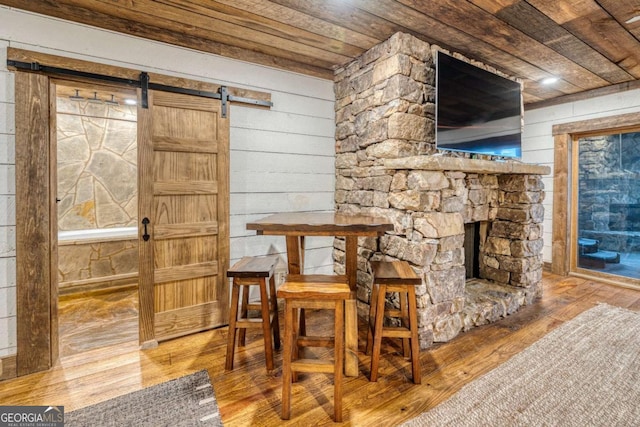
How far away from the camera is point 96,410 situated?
1.65m

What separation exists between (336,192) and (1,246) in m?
2.55

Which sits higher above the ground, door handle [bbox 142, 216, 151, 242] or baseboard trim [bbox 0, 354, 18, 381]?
door handle [bbox 142, 216, 151, 242]

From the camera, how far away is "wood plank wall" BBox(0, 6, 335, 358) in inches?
75.7

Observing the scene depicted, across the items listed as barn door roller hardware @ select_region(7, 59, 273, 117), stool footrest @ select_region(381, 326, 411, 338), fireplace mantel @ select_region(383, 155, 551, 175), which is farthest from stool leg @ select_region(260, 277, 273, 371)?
barn door roller hardware @ select_region(7, 59, 273, 117)

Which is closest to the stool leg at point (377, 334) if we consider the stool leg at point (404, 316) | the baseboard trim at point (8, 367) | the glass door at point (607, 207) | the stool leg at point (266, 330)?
the stool leg at point (404, 316)

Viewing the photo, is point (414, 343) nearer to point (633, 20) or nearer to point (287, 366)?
point (287, 366)

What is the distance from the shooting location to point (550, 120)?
4.14 metres

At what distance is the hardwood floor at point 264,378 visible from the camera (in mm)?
1653

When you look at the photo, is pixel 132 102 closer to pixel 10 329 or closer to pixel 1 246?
pixel 1 246

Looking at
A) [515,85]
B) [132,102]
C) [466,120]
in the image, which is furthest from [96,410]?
[515,85]

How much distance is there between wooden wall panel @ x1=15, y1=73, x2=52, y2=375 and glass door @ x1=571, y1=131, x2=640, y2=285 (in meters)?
5.57

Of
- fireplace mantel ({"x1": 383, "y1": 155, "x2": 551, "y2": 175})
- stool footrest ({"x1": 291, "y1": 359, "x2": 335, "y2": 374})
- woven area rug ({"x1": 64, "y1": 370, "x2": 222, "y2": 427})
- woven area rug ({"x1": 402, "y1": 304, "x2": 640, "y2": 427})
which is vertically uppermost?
fireplace mantel ({"x1": 383, "y1": 155, "x2": 551, "y2": 175})

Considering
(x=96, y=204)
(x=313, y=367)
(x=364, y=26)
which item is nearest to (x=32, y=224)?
(x=313, y=367)

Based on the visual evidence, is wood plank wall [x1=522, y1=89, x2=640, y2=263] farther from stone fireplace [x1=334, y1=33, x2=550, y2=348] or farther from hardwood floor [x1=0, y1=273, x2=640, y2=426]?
hardwood floor [x1=0, y1=273, x2=640, y2=426]
